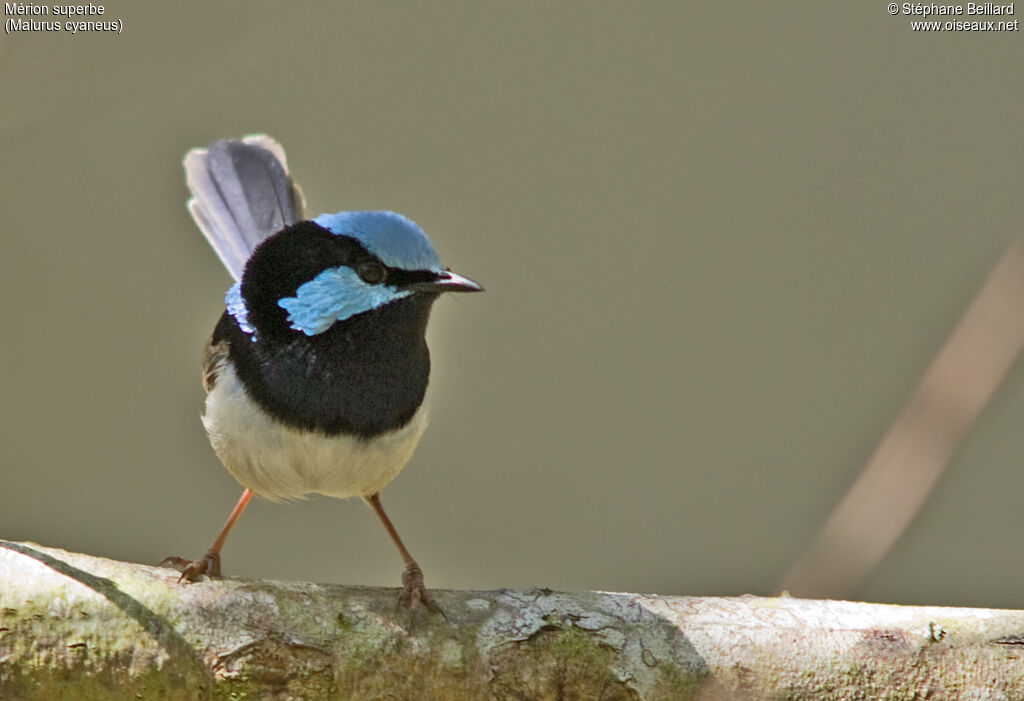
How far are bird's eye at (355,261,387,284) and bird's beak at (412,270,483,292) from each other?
0.09 metres

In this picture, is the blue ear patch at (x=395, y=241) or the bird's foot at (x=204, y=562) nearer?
the bird's foot at (x=204, y=562)

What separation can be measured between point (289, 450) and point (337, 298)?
A: 382 mm

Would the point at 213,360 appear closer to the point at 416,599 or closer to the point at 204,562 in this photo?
the point at 204,562

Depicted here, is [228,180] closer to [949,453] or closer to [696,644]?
[696,644]

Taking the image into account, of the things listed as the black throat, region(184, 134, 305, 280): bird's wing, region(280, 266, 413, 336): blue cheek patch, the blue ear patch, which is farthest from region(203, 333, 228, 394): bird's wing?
region(184, 134, 305, 280): bird's wing

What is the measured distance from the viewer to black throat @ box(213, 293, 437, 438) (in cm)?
275

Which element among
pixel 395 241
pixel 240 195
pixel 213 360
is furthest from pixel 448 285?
pixel 240 195

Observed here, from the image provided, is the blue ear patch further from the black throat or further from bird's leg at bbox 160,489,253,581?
bird's leg at bbox 160,489,253,581

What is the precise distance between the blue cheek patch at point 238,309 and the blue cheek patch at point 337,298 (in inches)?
7.3

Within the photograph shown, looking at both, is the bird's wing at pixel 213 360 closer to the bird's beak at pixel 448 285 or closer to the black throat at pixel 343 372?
the black throat at pixel 343 372

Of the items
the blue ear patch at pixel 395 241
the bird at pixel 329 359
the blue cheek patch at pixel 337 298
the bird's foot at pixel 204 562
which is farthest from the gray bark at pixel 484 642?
the blue ear patch at pixel 395 241

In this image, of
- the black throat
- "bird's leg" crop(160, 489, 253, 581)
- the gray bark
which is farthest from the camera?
the black throat

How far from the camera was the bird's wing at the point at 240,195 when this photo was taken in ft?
12.3

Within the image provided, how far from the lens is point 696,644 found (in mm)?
2297
